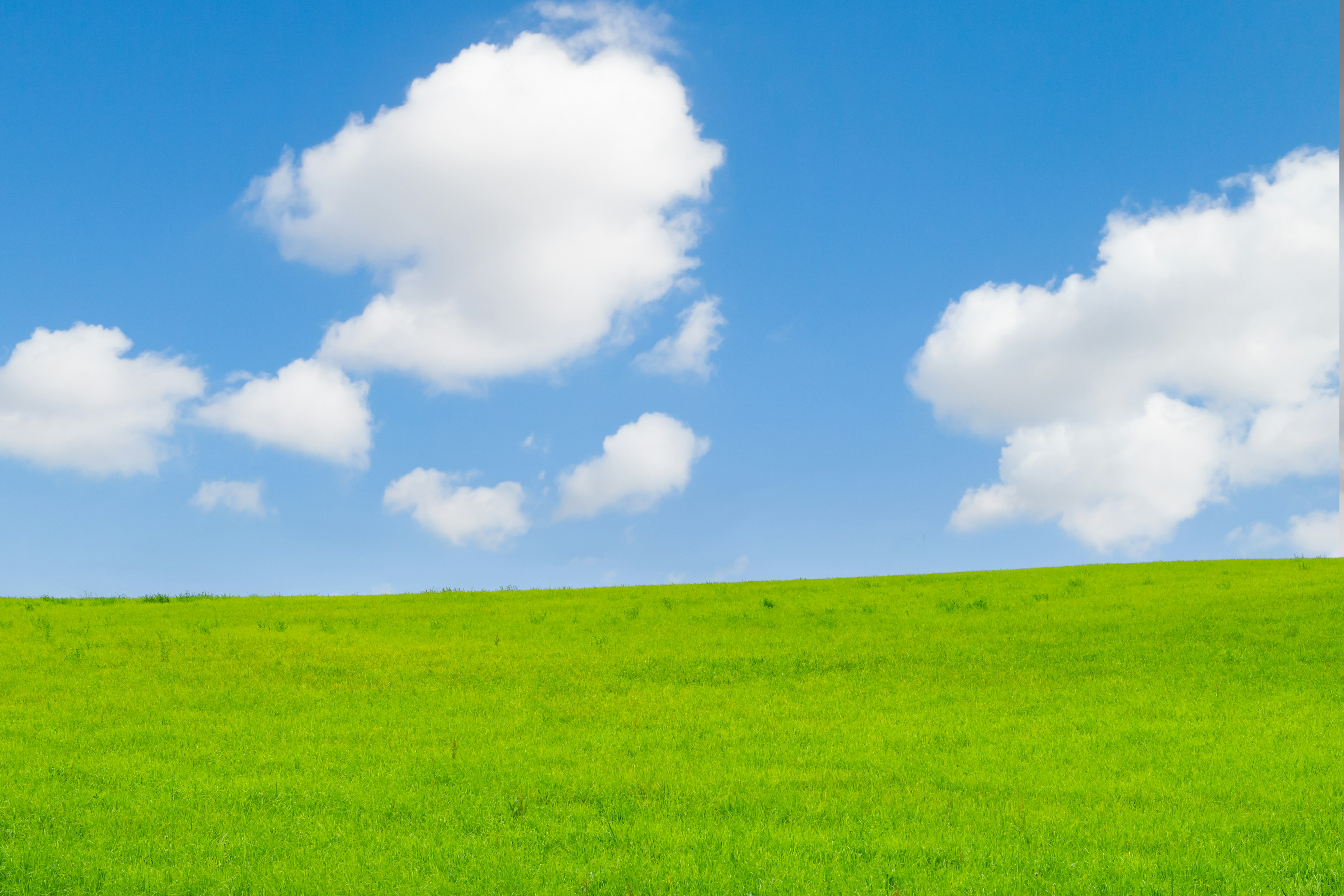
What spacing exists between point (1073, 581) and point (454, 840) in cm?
2840

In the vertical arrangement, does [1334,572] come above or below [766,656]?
above

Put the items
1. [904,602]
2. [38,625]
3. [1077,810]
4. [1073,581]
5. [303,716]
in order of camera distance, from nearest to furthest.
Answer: [1077,810] < [303,716] < [38,625] < [904,602] < [1073,581]

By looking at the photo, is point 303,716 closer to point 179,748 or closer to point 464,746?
point 179,748

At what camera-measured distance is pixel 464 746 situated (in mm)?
16266

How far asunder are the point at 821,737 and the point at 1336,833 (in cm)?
757

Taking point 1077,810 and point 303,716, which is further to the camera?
point 303,716

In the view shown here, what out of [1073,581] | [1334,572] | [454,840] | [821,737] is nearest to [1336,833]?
[821,737]

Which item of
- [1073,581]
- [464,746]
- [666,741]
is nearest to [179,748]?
[464,746]

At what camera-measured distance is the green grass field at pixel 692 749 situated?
35.7 ft

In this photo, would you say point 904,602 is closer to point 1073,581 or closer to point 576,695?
point 1073,581

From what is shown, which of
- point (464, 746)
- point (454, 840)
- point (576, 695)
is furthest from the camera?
point (576, 695)

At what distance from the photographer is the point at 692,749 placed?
634 inches

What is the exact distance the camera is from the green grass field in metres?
10.9

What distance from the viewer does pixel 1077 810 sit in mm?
12773
